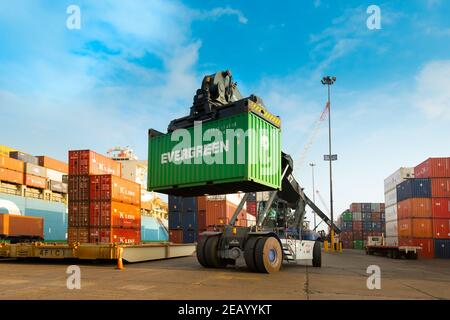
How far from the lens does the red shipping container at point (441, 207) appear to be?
3347 cm

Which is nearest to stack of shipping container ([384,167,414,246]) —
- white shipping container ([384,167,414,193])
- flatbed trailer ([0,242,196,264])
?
white shipping container ([384,167,414,193])

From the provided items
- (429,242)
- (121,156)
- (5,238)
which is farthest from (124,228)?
(121,156)

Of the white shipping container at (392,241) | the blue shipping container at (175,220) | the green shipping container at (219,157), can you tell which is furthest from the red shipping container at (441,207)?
the green shipping container at (219,157)

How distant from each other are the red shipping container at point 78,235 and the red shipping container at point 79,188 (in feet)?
6.11

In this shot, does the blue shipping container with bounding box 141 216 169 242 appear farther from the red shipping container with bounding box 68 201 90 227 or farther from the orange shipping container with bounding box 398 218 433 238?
the orange shipping container with bounding box 398 218 433 238

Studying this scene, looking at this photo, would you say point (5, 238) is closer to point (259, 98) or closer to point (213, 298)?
point (259, 98)

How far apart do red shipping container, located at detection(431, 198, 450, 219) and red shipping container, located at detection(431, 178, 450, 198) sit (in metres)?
0.35

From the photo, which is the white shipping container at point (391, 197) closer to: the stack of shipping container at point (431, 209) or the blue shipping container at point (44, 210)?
the stack of shipping container at point (431, 209)

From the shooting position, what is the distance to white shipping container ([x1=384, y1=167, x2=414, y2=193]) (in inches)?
1635

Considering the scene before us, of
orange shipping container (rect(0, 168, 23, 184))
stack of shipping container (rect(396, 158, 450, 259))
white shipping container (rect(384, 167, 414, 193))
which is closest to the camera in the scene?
stack of shipping container (rect(396, 158, 450, 259))

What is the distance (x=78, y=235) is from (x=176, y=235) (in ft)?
49.6

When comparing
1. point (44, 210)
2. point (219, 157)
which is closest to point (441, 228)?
point (219, 157)

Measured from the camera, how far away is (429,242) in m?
33.8
